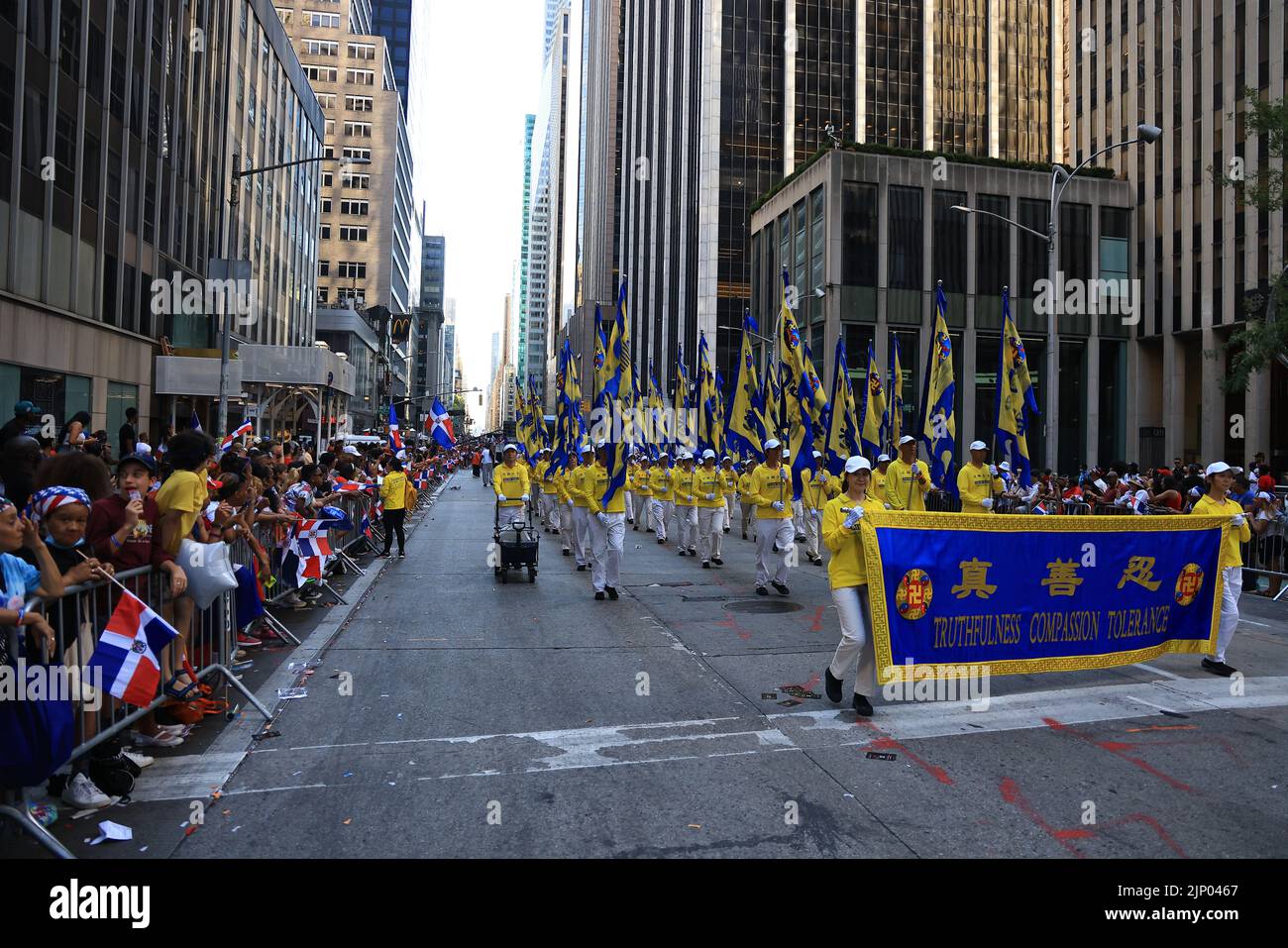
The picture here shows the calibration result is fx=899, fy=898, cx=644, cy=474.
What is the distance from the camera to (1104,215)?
1657 inches

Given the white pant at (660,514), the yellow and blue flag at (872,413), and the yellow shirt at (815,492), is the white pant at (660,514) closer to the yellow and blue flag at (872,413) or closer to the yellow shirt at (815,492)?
the yellow shirt at (815,492)

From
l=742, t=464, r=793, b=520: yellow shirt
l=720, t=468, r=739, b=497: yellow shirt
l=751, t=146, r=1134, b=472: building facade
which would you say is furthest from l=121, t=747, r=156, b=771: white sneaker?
l=751, t=146, r=1134, b=472: building facade

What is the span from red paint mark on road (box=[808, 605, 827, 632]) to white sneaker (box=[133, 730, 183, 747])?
6208 millimetres

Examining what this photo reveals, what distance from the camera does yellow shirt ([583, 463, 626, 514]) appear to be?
12014 millimetres

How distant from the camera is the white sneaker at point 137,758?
5.09 m

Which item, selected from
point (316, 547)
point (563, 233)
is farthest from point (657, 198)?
point (563, 233)

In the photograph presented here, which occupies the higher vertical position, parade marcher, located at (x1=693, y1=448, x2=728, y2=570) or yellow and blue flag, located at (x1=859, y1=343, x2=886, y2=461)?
yellow and blue flag, located at (x1=859, y1=343, x2=886, y2=461)

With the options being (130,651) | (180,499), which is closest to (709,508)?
(180,499)

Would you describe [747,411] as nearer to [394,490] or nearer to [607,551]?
[607,551]

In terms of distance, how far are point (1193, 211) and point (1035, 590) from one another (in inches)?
1577

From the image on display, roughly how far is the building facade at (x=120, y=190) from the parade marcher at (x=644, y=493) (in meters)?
13.8

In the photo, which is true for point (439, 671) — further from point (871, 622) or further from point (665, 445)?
point (665, 445)

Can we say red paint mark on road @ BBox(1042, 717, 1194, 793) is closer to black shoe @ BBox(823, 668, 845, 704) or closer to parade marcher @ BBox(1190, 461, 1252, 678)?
black shoe @ BBox(823, 668, 845, 704)

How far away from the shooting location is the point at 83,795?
4.59 meters
